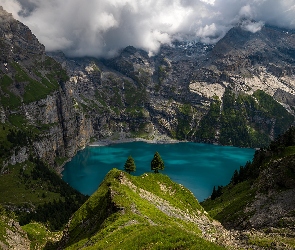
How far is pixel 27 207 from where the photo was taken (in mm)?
155250

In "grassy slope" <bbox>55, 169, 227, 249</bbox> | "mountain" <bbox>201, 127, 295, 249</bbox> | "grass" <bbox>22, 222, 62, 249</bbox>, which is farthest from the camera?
"grass" <bbox>22, 222, 62, 249</bbox>

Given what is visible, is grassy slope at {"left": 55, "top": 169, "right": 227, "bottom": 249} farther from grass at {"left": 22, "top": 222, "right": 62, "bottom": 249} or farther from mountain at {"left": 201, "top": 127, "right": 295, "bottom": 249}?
grass at {"left": 22, "top": 222, "right": 62, "bottom": 249}

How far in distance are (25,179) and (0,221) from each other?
444 feet

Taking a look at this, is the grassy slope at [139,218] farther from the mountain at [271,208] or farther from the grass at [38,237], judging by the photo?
the grass at [38,237]

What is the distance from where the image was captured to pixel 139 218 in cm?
4056

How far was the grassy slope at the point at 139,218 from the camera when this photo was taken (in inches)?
1087

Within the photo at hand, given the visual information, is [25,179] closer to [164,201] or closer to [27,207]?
[27,207]

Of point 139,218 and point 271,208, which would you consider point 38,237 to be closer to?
point 139,218

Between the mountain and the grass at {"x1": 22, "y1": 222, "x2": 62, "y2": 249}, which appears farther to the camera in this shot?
the grass at {"x1": 22, "y1": 222, "x2": 62, "y2": 249}

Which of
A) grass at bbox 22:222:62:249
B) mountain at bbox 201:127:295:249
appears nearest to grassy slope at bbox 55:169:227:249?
mountain at bbox 201:127:295:249

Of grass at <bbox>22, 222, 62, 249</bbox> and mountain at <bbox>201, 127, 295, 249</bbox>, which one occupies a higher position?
mountain at <bbox>201, 127, 295, 249</bbox>

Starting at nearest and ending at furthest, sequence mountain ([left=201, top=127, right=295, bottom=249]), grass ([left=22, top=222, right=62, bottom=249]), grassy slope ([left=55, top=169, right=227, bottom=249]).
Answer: grassy slope ([left=55, top=169, right=227, bottom=249]) < mountain ([left=201, top=127, right=295, bottom=249]) < grass ([left=22, top=222, right=62, bottom=249])

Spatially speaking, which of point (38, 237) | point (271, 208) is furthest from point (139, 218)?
point (38, 237)

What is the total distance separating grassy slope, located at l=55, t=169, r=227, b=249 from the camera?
2761 cm
